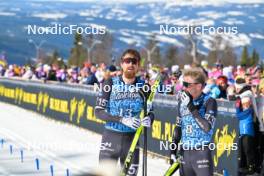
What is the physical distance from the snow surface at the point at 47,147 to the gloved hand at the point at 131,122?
1673mm

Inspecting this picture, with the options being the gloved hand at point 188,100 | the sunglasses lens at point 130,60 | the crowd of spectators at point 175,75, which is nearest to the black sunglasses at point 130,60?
the sunglasses lens at point 130,60

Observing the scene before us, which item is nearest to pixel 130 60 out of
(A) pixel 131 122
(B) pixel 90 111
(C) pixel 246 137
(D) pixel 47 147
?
(A) pixel 131 122

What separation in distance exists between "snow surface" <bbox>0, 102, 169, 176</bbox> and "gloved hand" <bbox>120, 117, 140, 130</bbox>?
1.67 metres

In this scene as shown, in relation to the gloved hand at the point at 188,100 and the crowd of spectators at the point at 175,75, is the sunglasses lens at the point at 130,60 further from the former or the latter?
the gloved hand at the point at 188,100

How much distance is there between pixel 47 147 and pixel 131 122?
8606 millimetres

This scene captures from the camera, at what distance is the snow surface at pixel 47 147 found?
1281 centimetres

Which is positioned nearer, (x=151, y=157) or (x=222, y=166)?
(x=222, y=166)

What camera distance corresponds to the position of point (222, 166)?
11516 mm

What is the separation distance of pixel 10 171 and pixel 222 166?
3936mm

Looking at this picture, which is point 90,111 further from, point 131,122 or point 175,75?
point 131,122

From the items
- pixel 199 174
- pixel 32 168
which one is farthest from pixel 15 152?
pixel 199 174

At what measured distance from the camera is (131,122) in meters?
7.87

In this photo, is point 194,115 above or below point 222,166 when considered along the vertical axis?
above

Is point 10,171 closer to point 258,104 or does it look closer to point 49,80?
point 258,104
